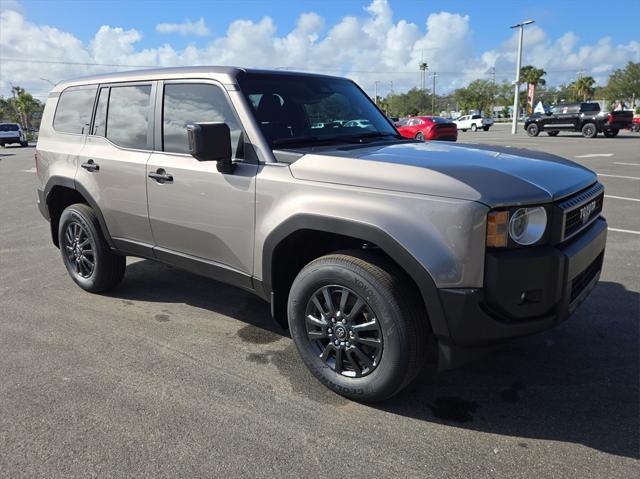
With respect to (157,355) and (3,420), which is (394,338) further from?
(3,420)

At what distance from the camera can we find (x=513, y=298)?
8.22 feet

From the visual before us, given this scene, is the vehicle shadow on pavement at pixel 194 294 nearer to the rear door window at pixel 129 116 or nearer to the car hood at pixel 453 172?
the rear door window at pixel 129 116

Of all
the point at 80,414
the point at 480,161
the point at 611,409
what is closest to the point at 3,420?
the point at 80,414

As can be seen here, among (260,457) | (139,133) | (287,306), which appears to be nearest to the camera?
(260,457)

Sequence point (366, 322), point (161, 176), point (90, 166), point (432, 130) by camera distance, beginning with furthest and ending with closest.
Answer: point (432, 130) → point (90, 166) → point (161, 176) → point (366, 322)

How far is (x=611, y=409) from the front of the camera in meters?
2.89

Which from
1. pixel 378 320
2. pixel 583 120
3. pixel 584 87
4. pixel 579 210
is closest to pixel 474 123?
pixel 583 120

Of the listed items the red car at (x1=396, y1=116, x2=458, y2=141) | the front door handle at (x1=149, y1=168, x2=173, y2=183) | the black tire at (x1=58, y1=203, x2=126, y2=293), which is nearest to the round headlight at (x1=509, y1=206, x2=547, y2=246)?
the front door handle at (x1=149, y1=168, x2=173, y2=183)

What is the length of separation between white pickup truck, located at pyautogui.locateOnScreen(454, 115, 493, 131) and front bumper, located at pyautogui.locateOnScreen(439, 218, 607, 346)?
48431 millimetres

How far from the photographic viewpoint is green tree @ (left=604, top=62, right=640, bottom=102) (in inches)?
2721

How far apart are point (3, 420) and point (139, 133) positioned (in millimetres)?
2167

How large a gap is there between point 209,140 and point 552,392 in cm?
246

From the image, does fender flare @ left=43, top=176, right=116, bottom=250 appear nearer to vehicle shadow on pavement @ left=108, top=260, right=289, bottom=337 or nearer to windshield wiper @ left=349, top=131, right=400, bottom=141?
vehicle shadow on pavement @ left=108, top=260, right=289, bottom=337

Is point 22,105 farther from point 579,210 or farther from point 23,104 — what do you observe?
point 579,210
